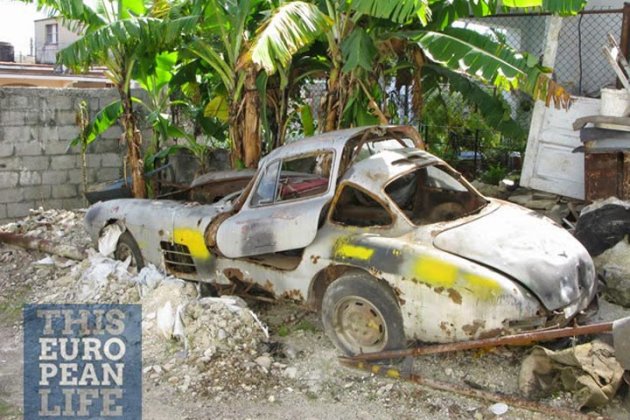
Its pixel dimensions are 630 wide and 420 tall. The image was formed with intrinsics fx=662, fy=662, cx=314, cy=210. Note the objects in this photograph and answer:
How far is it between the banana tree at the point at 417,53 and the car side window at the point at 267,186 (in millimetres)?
957

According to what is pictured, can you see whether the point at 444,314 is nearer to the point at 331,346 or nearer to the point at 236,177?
the point at 331,346

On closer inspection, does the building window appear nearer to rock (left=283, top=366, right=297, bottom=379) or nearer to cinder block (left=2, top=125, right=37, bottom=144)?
cinder block (left=2, top=125, right=37, bottom=144)

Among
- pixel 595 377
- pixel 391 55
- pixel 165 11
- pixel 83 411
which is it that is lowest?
pixel 83 411

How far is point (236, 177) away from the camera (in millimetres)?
8000

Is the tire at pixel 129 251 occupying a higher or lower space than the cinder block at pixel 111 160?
lower

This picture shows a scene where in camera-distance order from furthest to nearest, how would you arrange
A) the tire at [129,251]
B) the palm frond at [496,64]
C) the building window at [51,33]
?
the building window at [51,33] → the tire at [129,251] → the palm frond at [496,64]

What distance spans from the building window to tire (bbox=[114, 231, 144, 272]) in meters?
37.7

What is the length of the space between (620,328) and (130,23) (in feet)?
20.3

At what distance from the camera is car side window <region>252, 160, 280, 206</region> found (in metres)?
6.14

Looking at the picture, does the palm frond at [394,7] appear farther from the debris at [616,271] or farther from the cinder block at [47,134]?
the cinder block at [47,134]

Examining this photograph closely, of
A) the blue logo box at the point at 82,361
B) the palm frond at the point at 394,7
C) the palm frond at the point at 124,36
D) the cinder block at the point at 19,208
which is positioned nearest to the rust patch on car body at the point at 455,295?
the blue logo box at the point at 82,361

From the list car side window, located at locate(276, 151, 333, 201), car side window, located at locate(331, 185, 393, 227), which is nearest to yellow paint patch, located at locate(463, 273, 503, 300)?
car side window, located at locate(331, 185, 393, 227)

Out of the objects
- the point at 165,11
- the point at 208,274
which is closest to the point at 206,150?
the point at 165,11

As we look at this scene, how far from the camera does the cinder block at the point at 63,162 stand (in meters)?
10.7
